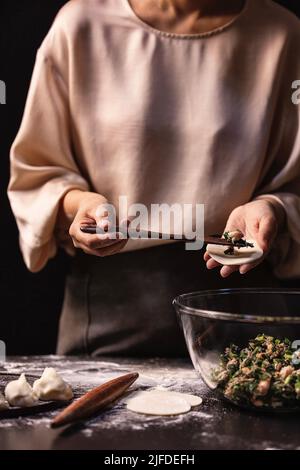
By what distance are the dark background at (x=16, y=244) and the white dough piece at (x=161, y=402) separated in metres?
0.70

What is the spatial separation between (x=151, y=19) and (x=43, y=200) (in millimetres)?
432

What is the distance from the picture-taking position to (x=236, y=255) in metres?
1.16

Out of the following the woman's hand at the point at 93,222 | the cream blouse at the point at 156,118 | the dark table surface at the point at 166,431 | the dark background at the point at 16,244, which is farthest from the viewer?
the dark background at the point at 16,244

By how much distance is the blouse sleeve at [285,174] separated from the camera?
1353 millimetres

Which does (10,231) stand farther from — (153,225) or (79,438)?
(79,438)

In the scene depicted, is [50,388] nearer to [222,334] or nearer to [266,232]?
[222,334]

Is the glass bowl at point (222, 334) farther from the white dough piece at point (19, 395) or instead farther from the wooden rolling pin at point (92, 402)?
the white dough piece at point (19, 395)

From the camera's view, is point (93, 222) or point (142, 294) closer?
point (93, 222)

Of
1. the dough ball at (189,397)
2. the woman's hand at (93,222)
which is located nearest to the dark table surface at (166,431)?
the dough ball at (189,397)

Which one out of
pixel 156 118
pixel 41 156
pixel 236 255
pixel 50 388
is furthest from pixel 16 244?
pixel 50 388

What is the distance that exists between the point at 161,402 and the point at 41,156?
0.65 meters

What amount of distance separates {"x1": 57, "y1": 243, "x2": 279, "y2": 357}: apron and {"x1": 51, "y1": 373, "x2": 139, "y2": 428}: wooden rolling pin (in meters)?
0.39

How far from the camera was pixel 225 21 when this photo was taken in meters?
1.41

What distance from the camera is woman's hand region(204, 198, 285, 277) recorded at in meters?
1.15
